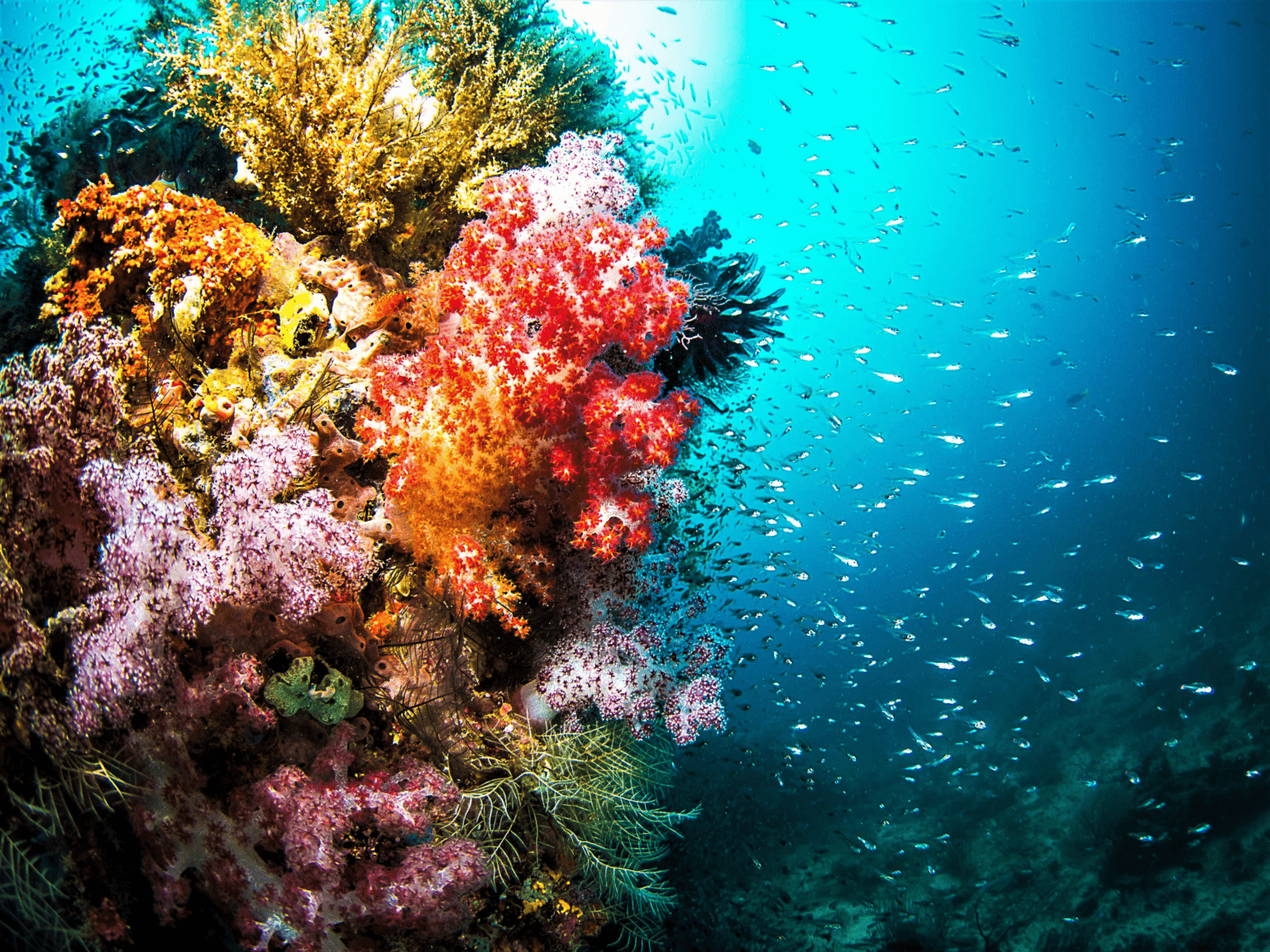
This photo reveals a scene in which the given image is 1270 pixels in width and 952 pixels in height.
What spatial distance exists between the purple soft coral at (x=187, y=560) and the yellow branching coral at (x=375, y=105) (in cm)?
199

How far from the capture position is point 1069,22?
3962 cm

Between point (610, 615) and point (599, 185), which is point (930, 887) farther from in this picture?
point (599, 185)

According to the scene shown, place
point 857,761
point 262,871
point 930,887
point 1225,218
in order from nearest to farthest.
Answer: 1. point 262,871
2. point 930,887
3. point 857,761
4. point 1225,218

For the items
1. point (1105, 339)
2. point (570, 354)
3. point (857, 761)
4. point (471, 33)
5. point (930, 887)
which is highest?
point (1105, 339)

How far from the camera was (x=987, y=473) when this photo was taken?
70.9 meters

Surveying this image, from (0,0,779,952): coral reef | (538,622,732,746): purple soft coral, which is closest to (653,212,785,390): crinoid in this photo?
(0,0,779,952): coral reef

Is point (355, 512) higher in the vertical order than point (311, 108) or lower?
lower

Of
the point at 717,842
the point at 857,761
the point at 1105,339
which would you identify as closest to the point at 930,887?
the point at 717,842

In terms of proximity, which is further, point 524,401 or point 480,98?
point 480,98

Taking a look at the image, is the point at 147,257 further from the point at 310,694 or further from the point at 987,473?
the point at 987,473

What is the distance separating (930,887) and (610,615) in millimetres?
16504

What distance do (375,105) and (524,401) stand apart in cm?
253

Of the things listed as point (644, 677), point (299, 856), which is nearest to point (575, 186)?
point (644, 677)

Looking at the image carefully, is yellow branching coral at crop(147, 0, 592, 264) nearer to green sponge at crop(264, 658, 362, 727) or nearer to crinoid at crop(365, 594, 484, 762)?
crinoid at crop(365, 594, 484, 762)
